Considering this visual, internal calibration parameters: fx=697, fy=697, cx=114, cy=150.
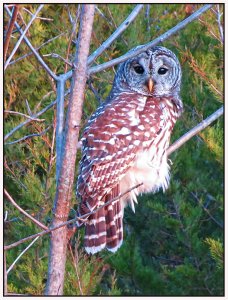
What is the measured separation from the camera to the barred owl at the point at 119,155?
126 inches

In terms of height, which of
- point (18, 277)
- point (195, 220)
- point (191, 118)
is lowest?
point (18, 277)

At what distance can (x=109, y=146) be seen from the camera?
3297 millimetres

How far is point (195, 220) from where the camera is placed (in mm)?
5090

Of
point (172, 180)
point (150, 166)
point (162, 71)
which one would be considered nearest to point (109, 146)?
point (150, 166)

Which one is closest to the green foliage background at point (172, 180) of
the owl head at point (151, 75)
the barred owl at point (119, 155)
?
the owl head at point (151, 75)

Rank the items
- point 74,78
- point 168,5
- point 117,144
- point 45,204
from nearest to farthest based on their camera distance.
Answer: point 74,78
point 117,144
point 45,204
point 168,5

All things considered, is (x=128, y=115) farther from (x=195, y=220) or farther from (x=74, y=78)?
(x=195, y=220)

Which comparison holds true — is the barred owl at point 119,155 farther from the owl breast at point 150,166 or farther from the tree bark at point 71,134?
the tree bark at point 71,134

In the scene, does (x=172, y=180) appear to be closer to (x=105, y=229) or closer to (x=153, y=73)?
(x=153, y=73)

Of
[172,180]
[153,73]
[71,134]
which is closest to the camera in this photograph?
[71,134]

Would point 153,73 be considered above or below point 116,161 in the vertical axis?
above

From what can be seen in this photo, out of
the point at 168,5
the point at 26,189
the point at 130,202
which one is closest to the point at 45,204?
the point at 26,189

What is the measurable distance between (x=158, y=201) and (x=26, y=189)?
113 centimetres

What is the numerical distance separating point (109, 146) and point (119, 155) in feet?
0.21
